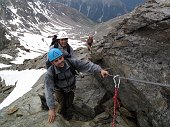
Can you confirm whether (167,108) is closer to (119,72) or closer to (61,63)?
(119,72)

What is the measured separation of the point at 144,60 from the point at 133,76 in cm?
84

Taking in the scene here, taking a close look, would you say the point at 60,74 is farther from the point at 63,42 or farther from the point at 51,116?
the point at 63,42

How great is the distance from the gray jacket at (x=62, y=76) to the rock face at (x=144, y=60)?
1770 mm

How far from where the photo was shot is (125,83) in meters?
12.7

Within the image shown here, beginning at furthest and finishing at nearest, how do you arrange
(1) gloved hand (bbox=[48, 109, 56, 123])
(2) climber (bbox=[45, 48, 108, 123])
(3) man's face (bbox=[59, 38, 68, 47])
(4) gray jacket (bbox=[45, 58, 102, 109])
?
(3) man's face (bbox=[59, 38, 68, 47]) < (1) gloved hand (bbox=[48, 109, 56, 123]) < (4) gray jacket (bbox=[45, 58, 102, 109]) < (2) climber (bbox=[45, 48, 108, 123])

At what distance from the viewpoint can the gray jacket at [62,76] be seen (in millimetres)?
11688

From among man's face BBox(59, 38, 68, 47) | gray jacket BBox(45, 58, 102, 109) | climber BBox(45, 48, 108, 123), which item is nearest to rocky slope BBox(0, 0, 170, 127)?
climber BBox(45, 48, 108, 123)

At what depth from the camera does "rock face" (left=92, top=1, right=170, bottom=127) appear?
11727mm

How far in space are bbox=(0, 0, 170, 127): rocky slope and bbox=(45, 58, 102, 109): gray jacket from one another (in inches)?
45.2

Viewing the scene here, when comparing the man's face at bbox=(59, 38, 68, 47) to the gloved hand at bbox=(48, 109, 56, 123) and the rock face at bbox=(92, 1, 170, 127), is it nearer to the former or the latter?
the rock face at bbox=(92, 1, 170, 127)

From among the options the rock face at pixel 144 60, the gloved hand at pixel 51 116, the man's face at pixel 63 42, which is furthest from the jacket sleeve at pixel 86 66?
the man's face at pixel 63 42

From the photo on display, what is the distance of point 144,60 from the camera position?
12.7 metres

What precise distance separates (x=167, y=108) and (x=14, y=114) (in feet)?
27.3

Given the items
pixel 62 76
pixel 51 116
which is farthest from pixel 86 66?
pixel 51 116
